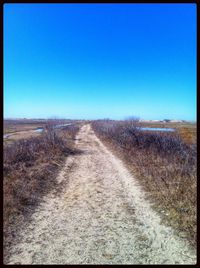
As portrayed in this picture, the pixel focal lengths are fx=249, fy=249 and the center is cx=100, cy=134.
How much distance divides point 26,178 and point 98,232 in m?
4.74

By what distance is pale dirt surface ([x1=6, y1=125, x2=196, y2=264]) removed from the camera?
4.82 metres

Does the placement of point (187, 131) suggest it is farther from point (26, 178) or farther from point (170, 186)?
point (26, 178)

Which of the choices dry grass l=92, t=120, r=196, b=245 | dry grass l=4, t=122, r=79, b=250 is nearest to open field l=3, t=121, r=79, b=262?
dry grass l=4, t=122, r=79, b=250

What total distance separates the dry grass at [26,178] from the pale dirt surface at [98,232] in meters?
0.37

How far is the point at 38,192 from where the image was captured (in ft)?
28.4

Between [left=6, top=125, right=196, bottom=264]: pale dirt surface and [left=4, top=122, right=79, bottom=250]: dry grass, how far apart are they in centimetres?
37

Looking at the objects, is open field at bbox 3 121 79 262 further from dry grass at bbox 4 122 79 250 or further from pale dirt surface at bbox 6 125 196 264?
pale dirt surface at bbox 6 125 196 264

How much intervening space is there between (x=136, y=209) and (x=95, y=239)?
2100mm

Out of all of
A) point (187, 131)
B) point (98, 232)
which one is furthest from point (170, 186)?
point (187, 131)

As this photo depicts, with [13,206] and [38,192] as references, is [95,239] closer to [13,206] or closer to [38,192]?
[13,206]

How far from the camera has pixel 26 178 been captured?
9.65 meters

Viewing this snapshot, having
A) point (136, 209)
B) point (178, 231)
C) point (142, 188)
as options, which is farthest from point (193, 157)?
point (178, 231)

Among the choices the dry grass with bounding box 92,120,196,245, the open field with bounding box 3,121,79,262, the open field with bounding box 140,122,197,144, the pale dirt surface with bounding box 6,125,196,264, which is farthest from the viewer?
the open field with bounding box 140,122,197,144

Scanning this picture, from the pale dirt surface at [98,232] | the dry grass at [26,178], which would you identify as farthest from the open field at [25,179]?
the pale dirt surface at [98,232]
